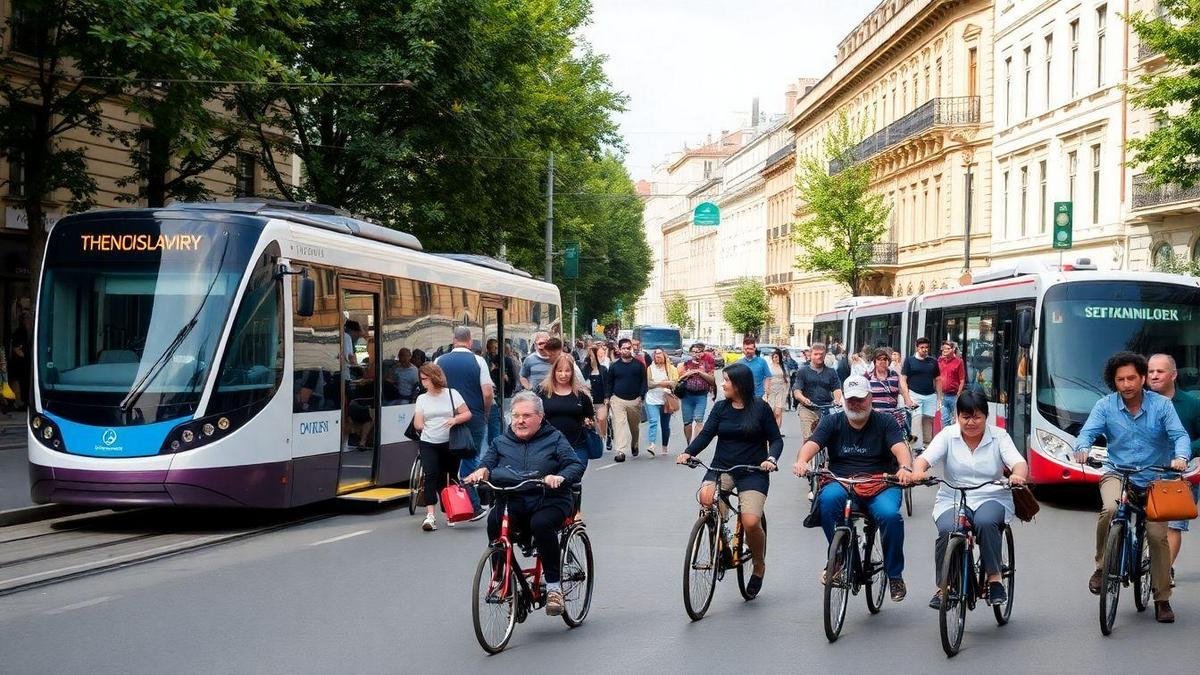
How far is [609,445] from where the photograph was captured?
27.2 metres

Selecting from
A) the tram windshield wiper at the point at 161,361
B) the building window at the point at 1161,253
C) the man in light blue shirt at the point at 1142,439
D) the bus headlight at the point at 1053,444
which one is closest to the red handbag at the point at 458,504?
the man in light blue shirt at the point at 1142,439

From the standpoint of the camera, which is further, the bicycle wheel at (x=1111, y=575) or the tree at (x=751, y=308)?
the tree at (x=751, y=308)

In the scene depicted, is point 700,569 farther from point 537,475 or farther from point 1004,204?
point 1004,204

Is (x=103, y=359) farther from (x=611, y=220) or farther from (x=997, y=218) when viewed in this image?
(x=611, y=220)

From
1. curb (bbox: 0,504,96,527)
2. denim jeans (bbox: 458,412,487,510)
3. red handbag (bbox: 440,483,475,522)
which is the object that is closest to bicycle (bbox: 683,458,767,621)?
red handbag (bbox: 440,483,475,522)

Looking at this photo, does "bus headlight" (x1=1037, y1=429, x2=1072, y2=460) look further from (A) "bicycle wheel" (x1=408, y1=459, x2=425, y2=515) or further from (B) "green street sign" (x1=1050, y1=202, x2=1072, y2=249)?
(B) "green street sign" (x1=1050, y1=202, x2=1072, y2=249)

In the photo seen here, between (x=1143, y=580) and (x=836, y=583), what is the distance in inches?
95.9

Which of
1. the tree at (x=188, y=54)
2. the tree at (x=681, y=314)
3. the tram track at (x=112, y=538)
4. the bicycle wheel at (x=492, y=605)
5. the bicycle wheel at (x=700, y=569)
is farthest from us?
the tree at (x=681, y=314)

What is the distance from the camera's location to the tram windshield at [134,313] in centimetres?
1377

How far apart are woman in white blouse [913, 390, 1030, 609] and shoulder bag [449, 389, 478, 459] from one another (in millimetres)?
5960

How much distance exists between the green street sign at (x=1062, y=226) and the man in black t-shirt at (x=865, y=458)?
2703 centimetres

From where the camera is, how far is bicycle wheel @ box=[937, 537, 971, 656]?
27.6ft

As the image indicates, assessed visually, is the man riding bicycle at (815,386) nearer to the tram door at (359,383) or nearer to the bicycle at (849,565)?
the tram door at (359,383)

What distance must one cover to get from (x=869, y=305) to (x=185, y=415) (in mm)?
24776
